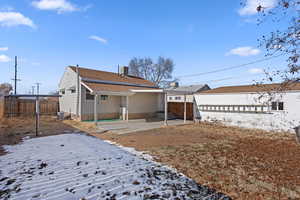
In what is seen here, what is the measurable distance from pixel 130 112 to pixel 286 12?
1245 centimetres

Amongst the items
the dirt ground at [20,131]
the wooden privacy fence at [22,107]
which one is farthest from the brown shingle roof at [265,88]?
the wooden privacy fence at [22,107]

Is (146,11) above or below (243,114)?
above

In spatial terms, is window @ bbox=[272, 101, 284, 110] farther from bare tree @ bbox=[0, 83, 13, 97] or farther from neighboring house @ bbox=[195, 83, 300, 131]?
bare tree @ bbox=[0, 83, 13, 97]

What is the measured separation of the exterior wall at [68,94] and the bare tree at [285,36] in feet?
43.4

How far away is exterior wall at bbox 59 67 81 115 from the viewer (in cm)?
1344

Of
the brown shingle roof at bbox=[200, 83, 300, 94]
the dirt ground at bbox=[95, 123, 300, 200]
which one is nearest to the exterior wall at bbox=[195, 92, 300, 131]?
the brown shingle roof at bbox=[200, 83, 300, 94]

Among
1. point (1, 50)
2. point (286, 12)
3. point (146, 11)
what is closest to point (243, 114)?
point (286, 12)

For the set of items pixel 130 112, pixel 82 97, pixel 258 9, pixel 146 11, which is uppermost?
pixel 146 11

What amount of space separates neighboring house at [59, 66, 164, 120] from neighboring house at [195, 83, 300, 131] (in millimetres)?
4617

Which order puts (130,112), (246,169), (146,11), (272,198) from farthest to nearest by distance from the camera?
(130,112) < (146,11) < (246,169) < (272,198)

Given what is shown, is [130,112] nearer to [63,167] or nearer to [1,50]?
[63,167]

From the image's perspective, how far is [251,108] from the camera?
1107 centimetres

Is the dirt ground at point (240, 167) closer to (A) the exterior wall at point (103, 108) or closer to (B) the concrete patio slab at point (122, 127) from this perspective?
(B) the concrete patio slab at point (122, 127)

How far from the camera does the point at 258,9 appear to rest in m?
3.15
